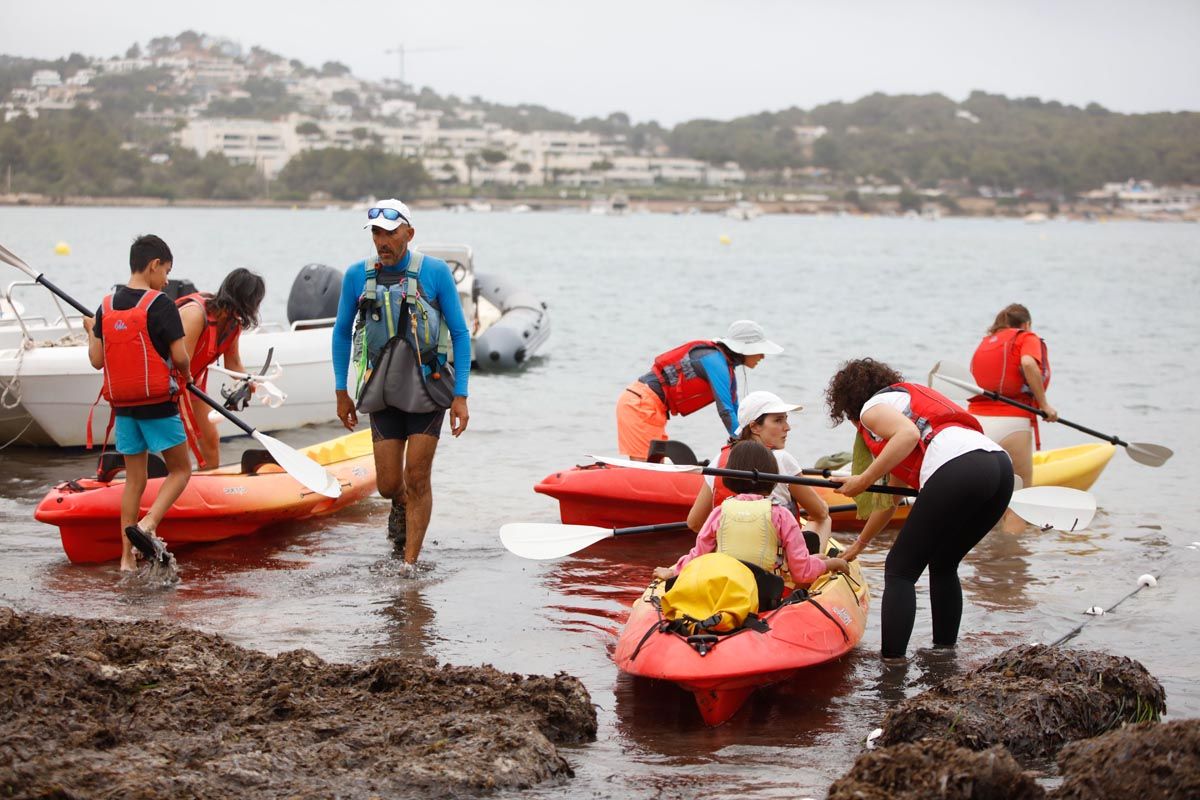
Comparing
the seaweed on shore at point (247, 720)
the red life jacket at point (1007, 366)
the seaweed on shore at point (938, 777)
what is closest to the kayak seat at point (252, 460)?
the seaweed on shore at point (247, 720)

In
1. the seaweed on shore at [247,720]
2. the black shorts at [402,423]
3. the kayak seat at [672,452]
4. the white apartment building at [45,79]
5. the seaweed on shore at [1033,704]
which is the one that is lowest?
the seaweed on shore at [1033,704]

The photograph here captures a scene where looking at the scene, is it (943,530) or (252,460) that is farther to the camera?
(252,460)

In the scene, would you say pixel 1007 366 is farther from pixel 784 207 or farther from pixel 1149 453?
pixel 784 207

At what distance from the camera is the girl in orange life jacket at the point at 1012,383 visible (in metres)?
9.48

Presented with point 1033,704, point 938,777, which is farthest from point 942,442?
point 938,777

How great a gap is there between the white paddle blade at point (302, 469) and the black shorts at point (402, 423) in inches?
41.3

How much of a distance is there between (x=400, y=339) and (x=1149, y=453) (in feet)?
21.2

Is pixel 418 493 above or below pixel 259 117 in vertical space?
below

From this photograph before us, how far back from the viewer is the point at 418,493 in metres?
7.41

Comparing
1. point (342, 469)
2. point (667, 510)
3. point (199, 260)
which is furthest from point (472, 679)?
point (199, 260)

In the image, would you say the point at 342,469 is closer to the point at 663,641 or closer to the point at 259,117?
the point at 663,641

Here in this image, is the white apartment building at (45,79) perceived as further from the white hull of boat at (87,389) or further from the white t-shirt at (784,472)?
the white t-shirt at (784,472)

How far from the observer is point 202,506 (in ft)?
26.6

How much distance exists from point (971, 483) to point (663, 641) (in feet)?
4.66
